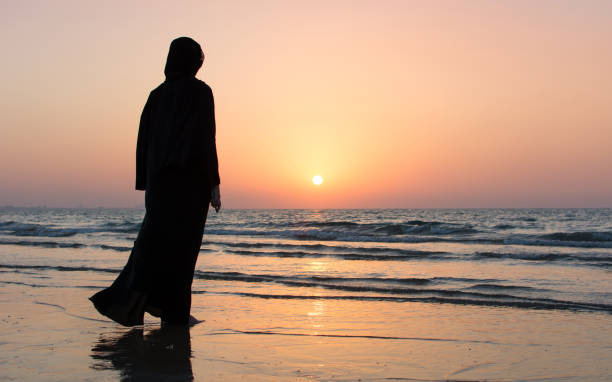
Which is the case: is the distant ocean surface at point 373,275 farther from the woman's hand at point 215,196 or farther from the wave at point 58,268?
the woman's hand at point 215,196

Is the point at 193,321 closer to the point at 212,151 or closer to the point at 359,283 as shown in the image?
the point at 212,151

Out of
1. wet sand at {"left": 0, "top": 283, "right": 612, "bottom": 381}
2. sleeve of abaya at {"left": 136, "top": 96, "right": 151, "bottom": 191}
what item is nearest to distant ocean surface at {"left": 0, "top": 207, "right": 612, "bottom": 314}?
wet sand at {"left": 0, "top": 283, "right": 612, "bottom": 381}

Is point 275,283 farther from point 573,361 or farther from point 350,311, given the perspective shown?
point 573,361

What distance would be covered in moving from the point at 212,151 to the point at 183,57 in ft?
2.19

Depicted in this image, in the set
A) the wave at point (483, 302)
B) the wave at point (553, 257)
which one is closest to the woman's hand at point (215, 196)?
the wave at point (483, 302)

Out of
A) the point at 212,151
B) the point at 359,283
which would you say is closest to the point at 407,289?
the point at 359,283

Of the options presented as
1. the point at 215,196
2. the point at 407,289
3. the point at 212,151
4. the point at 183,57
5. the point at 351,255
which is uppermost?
the point at 183,57

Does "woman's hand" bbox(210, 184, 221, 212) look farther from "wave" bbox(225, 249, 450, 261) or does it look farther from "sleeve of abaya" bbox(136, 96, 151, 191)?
"wave" bbox(225, 249, 450, 261)

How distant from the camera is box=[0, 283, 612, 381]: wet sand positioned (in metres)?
3.29

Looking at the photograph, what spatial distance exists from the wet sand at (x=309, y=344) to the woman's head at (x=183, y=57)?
5.80ft

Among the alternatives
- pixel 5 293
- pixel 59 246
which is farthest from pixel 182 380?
pixel 59 246

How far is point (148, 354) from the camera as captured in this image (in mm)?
3619

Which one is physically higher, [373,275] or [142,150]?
[142,150]

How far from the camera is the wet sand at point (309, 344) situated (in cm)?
329
